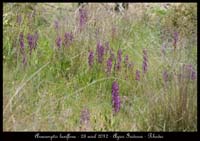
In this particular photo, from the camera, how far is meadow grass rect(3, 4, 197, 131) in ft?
10.8

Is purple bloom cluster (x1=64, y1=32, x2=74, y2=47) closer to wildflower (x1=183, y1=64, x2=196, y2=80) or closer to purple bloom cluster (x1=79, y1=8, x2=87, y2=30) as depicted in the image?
purple bloom cluster (x1=79, y1=8, x2=87, y2=30)

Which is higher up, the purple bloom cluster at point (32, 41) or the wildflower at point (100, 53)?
the purple bloom cluster at point (32, 41)

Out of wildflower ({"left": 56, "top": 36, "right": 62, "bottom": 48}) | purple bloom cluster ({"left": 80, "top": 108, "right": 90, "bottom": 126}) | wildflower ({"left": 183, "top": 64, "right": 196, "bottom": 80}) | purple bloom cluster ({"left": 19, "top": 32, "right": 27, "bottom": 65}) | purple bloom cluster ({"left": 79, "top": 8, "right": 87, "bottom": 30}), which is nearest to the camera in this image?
purple bloom cluster ({"left": 80, "top": 108, "right": 90, "bottom": 126})

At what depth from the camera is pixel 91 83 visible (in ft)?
11.3

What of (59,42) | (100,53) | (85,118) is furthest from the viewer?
(59,42)

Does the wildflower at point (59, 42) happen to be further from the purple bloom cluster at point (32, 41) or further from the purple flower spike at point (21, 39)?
the purple flower spike at point (21, 39)

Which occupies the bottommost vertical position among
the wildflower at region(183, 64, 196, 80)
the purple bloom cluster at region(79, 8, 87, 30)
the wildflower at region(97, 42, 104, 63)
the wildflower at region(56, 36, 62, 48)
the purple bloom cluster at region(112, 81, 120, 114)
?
the purple bloom cluster at region(112, 81, 120, 114)

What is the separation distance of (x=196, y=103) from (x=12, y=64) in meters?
1.71

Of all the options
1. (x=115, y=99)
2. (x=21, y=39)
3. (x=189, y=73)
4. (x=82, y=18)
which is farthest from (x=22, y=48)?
(x=189, y=73)

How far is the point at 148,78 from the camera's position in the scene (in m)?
3.97

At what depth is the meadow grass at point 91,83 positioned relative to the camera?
330cm

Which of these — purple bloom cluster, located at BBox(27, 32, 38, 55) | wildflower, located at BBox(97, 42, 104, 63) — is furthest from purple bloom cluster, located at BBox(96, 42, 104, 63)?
purple bloom cluster, located at BBox(27, 32, 38, 55)

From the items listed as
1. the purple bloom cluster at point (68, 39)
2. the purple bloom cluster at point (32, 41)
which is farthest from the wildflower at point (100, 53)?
the purple bloom cluster at point (32, 41)

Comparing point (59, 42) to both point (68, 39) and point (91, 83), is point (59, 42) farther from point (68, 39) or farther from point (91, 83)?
point (91, 83)
